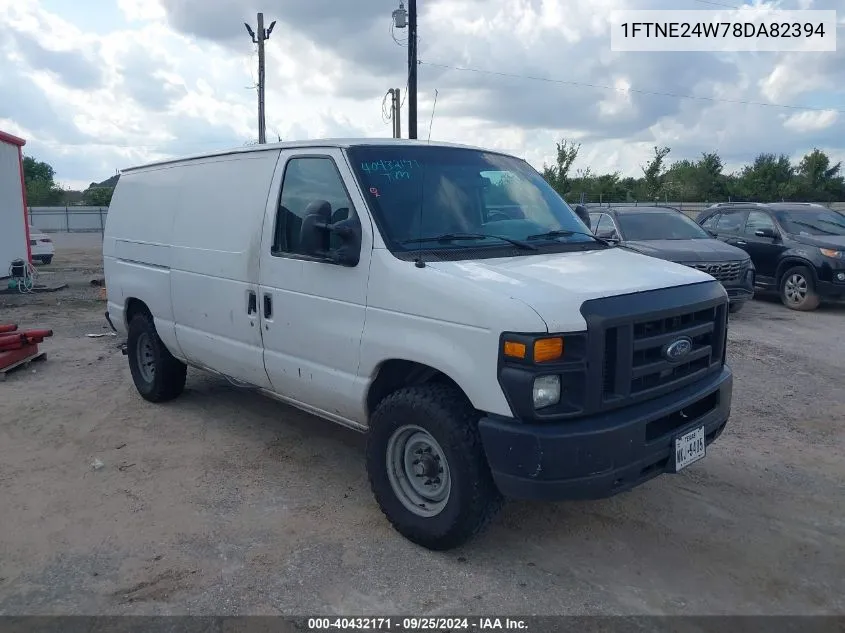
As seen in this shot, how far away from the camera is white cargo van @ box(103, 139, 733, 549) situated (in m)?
3.26

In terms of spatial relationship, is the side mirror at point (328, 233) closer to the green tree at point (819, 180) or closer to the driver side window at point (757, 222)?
the driver side window at point (757, 222)

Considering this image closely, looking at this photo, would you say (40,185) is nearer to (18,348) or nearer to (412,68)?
(412,68)

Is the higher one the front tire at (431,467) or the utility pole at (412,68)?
the utility pole at (412,68)

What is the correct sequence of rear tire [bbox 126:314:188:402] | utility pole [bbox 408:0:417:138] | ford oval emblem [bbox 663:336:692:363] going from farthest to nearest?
utility pole [bbox 408:0:417:138]
rear tire [bbox 126:314:188:402]
ford oval emblem [bbox 663:336:692:363]

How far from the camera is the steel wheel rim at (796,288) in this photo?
11.6 meters

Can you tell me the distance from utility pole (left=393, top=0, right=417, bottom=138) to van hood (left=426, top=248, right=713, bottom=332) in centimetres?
1539

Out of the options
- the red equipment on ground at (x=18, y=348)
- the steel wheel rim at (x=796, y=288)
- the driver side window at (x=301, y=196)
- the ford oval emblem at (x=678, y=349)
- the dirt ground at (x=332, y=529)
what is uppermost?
the driver side window at (x=301, y=196)

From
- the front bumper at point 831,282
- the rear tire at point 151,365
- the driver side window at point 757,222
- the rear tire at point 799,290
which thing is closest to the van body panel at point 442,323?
the rear tire at point 151,365

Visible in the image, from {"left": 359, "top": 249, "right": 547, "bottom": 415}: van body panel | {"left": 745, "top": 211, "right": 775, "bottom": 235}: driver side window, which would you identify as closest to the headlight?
{"left": 359, "top": 249, "right": 547, "bottom": 415}: van body panel

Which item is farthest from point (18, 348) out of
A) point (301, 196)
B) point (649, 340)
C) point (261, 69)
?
point (261, 69)

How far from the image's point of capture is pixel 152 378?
255 inches

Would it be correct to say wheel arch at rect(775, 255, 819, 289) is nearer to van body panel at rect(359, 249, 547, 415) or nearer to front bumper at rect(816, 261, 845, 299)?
front bumper at rect(816, 261, 845, 299)

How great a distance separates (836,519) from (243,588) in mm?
3426

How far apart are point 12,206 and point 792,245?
16120 millimetres
